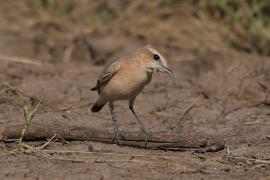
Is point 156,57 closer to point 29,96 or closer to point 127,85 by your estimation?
point 127,85

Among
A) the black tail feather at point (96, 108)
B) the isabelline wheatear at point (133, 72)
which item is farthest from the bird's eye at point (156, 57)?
the black tail feather at point (96, 108)

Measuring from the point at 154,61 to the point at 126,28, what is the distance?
14.9 feet

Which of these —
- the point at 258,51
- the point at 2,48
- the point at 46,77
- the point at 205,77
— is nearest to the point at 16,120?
the point at 46,77

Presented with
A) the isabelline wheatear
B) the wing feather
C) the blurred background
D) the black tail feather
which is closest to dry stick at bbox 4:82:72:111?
the black tail feather

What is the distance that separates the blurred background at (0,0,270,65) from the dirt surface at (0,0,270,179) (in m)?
0.03

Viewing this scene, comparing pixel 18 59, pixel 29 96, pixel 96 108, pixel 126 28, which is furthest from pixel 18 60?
pixel 96 108

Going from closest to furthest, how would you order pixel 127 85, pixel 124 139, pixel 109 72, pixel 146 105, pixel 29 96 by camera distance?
pixel 124 139, pixel 127 85, pixel 109 72, pixel 29 96, pixel 146 105

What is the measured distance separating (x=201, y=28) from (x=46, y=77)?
323cm

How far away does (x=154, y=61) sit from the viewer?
22.7 ft

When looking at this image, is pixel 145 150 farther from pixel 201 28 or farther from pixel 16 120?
pixel 201 28

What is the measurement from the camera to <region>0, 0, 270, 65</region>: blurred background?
10.8 m

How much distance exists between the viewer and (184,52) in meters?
10.7

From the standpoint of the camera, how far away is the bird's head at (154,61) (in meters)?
6.88

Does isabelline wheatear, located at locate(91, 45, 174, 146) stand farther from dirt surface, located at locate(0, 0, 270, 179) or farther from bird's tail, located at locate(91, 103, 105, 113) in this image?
bird's tail, located at locate(91, 103, 105, 113)
